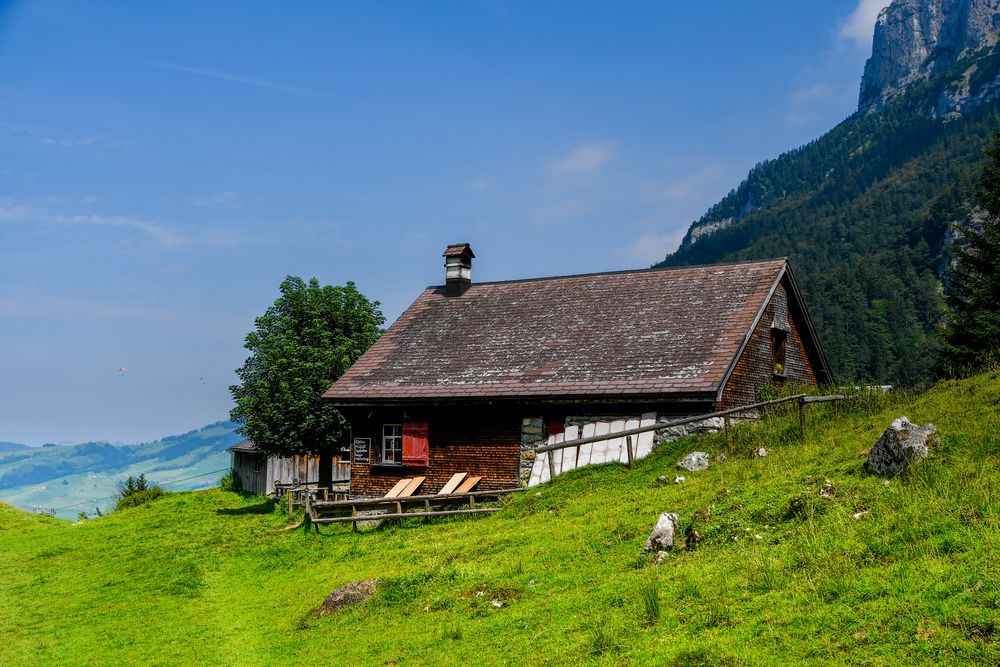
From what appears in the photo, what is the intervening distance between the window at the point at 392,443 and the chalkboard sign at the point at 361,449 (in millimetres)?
637

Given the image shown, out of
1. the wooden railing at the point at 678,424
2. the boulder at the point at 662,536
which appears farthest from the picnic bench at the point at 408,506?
the boulder at the point at 662,536

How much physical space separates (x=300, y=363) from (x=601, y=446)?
16.4m

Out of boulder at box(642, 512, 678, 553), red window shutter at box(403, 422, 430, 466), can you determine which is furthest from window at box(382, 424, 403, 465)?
boulder at box(642, 512, 678, 553)

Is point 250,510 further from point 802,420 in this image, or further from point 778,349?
point 802,420

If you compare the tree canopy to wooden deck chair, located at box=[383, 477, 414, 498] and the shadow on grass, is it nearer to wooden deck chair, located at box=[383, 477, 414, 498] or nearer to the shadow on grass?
the shadow on grass

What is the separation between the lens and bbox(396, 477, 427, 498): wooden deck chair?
26.3 m

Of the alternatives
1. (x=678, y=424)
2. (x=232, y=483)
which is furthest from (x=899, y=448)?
(x=232, y=483)

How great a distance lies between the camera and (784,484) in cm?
1391

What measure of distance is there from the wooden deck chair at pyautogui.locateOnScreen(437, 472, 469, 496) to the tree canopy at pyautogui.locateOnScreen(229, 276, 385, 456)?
9065 millimetres

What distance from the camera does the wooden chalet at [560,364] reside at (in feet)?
79.0

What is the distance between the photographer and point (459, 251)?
33.8 m

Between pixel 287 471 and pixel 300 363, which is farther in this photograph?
A: pixel 287 471

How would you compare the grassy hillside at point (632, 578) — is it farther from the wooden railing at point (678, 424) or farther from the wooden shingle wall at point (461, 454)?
the wooden shingle wall at point (461, 454)

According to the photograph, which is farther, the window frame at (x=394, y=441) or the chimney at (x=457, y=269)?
the chimney at (x=457, y=269)
